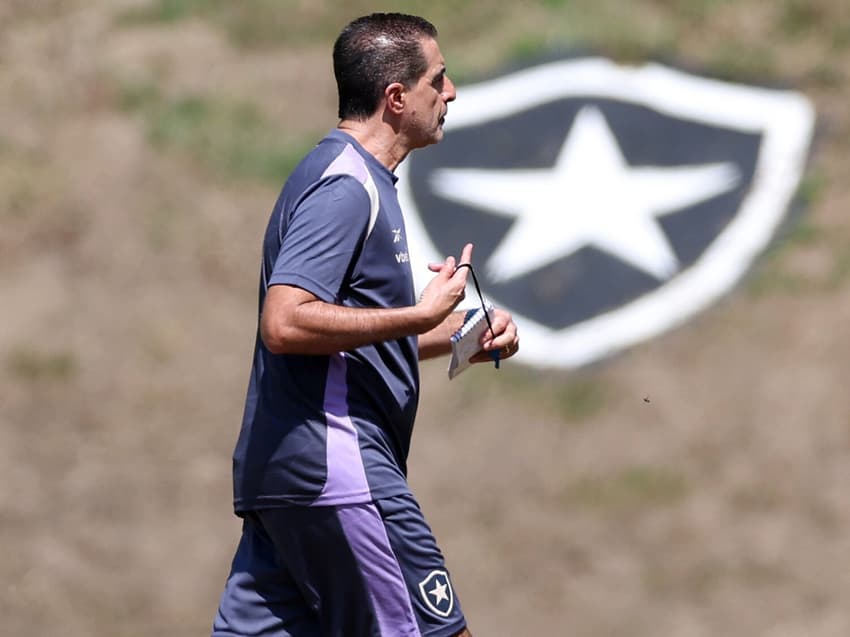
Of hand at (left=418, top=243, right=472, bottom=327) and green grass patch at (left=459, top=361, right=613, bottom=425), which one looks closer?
hand at (left=418, top=243, right=472, bottom=327)

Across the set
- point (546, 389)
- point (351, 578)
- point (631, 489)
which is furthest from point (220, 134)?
point (351, 578)

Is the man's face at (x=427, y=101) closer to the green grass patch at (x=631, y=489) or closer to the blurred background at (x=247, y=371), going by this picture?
the blurred background at (x=247, y=371)

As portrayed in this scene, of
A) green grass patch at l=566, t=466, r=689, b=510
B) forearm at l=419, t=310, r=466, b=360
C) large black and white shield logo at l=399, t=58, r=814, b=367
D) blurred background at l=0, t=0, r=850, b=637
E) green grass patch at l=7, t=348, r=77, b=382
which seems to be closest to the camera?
forearm at l=419, t=310, r=466, b=360

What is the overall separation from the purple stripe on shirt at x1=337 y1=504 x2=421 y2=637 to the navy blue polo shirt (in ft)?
0.18

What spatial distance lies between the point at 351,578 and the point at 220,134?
6.72 meters

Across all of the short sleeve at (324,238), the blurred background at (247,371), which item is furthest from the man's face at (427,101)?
the blurred background at (247,371)

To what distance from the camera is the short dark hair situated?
3.94 m

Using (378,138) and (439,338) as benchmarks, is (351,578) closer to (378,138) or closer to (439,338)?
(439,338)

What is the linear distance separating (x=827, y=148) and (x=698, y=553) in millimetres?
2926

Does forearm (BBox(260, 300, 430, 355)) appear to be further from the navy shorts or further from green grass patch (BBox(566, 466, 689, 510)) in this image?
green grass patch (BBox(566, 466, 689, 510))

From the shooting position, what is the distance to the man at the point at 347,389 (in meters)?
3.66

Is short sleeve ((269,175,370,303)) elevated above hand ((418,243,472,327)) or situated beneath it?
elevated above

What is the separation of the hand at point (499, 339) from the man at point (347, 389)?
0.68 feet

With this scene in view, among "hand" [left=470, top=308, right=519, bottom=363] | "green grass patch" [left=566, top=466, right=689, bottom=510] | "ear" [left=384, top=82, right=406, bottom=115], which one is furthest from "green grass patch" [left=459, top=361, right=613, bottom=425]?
"ear" [left=384, top=82, right=406, bottom=115]
